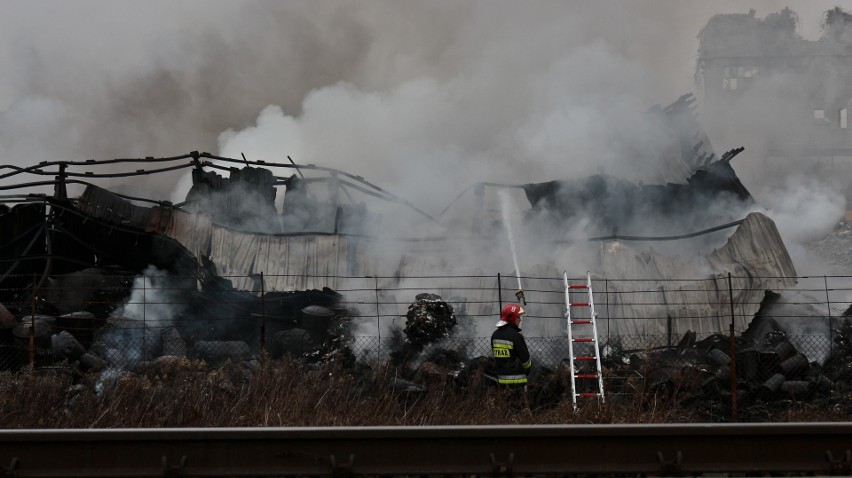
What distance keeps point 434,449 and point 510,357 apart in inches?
157

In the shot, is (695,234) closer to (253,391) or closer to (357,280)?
(357,280)

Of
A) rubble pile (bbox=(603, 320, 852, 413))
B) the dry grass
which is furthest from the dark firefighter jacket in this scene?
rubble pile (bbox=(603, 320, 852, 413))

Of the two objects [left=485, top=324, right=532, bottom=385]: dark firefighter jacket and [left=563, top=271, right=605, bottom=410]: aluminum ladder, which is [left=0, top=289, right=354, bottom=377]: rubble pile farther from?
[left=485, top=324, right=532, bottom=385]: dark firefighter jacket

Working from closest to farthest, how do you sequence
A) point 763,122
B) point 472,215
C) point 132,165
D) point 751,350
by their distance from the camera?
point 751,350
point 472,215
point 132,165
point 763,122

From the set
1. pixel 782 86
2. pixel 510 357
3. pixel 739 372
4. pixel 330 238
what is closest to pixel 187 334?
pixel 330 238

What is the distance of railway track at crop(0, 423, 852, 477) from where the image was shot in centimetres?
542

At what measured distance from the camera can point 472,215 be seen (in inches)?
678

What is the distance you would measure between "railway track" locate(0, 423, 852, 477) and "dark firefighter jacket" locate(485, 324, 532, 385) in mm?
3847

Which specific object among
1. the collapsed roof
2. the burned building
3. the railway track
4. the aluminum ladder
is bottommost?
the railway track

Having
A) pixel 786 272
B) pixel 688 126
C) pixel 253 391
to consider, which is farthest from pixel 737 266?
pixel 253 391

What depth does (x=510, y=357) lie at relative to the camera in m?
9.42

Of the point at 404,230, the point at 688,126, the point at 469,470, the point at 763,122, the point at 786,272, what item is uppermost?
the point at 763,122

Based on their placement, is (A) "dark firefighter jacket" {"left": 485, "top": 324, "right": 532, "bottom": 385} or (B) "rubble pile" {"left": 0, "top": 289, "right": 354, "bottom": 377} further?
(B) "rubble pile" {"left": 0, "top": 289, "right": 354, "bottom": 377}

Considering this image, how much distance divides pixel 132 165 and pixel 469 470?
80.3 feet
